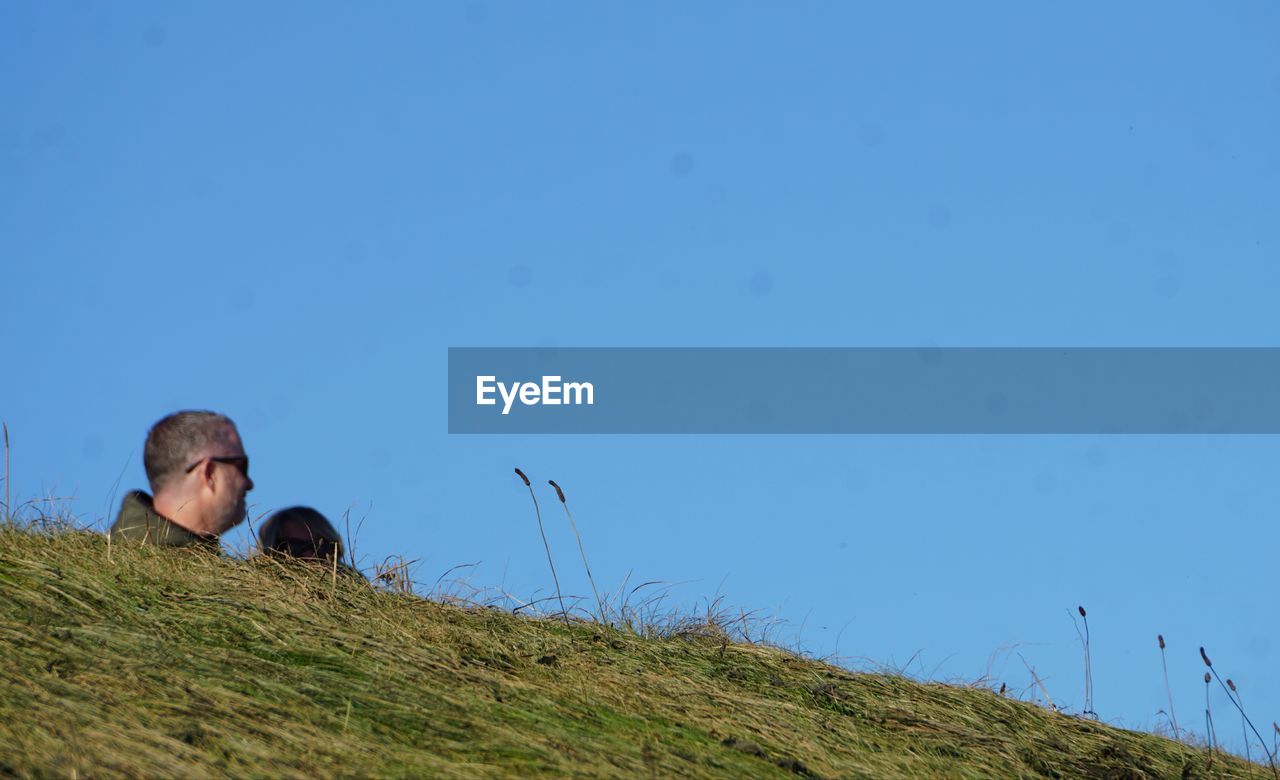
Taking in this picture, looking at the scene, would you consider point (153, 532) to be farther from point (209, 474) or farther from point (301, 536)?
point (301, 536)

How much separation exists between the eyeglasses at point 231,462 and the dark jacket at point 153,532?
0.36m

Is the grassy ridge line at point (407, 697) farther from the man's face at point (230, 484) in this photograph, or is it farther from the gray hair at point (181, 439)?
the gray hair at point (181, 439)

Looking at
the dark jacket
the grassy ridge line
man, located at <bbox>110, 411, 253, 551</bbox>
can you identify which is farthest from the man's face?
the grassy ridge line

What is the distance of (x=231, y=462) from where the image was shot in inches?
257

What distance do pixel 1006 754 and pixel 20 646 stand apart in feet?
13.3

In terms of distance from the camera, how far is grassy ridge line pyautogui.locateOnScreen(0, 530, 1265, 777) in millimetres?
4387

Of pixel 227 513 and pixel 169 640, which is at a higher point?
pixel 227 513

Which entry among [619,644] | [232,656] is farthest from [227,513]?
[619,644]

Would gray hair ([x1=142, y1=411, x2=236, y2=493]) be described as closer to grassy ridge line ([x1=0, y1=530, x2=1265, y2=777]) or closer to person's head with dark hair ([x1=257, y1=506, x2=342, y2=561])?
grassy ridge line ([x1=0, y1=530, x2=1265, y2=777])

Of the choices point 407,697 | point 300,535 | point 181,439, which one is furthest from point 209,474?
point 407,697

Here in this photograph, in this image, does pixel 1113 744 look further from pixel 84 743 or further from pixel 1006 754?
pixel 84 743

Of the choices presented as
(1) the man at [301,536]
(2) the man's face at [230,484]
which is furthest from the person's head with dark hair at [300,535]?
(2) the man's face at [230,484]

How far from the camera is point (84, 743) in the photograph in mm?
4133

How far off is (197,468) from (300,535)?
72 centimetres
